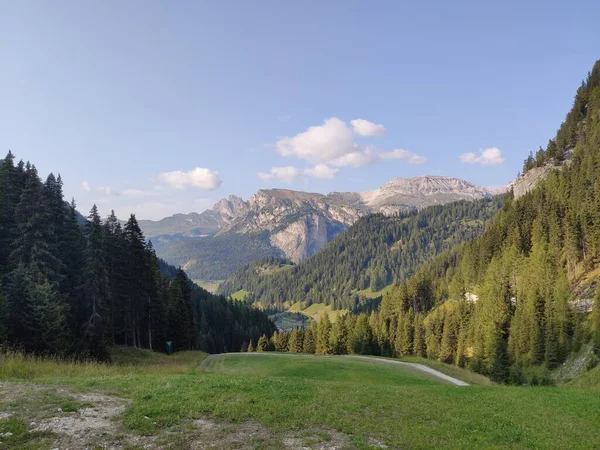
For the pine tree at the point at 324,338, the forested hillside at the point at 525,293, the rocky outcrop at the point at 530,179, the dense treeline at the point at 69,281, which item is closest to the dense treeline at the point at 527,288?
the forested hillside at the point at 525,293

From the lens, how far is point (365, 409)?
55.9ft

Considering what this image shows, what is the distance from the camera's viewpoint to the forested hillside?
7481 cm

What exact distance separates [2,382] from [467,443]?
62.1 feet

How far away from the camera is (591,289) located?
77062 millimetres

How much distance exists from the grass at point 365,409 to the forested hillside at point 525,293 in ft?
159

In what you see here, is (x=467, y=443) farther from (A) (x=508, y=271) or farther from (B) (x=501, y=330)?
(A) (x=508, y=271)

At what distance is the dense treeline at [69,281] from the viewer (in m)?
37.2

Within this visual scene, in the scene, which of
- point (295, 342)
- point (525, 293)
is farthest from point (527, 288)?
point (295, 342)

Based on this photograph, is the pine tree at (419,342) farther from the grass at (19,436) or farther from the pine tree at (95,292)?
the grass at (19,436)

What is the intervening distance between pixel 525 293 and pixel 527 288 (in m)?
2.19

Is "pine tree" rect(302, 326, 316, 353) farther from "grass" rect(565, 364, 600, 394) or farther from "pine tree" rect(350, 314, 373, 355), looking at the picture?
"grass" rect(565, 364, 600, 394)

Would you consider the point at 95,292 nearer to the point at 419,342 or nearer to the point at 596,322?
the point at 596,322

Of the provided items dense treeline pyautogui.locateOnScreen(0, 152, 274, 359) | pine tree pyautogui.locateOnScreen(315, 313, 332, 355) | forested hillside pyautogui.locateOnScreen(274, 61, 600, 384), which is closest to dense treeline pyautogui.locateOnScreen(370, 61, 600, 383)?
forested hillside pyautogui.locateOnScreen(274, 61, 600, 384)

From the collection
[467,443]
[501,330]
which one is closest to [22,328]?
[467,443]
